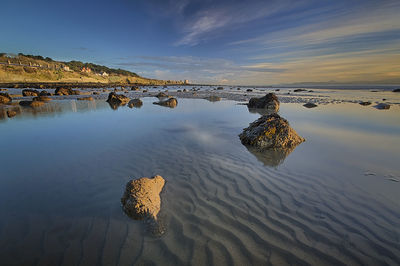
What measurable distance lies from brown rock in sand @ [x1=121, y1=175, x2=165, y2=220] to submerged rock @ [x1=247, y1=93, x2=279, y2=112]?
14982 millimetres

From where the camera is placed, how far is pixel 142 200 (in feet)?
10.1

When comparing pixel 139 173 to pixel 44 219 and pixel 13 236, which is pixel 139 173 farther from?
pixel 13 236

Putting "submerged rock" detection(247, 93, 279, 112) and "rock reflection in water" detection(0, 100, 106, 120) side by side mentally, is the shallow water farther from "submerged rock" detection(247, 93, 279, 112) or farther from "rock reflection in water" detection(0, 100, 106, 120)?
"submerged rock" detection(247, 93, 279, 112)

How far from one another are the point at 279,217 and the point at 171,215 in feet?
6.39

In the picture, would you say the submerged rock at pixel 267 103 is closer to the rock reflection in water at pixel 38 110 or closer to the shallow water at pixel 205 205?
the shallow water at pixel 205 205

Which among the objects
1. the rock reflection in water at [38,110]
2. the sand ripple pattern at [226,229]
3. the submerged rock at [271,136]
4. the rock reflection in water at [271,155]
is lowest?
the sand ripple pattern at [226,229]

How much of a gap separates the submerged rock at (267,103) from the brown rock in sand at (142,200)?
1498 cm

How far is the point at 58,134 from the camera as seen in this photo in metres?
7.52

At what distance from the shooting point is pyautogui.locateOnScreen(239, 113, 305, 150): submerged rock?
631cm

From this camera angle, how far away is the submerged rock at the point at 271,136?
631 cm

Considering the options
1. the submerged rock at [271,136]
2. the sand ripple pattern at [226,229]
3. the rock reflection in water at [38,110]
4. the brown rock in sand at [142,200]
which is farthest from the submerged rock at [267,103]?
the rock reflection in water at [38,110]

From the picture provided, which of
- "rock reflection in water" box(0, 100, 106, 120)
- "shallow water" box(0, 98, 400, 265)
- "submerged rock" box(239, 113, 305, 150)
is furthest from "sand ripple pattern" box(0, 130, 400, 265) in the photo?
"rock reflection in water" box(0, 100, 106, 120)

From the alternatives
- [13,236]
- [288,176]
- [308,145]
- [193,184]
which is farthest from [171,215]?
[308,145]

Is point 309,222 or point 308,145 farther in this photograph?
point 308,145
